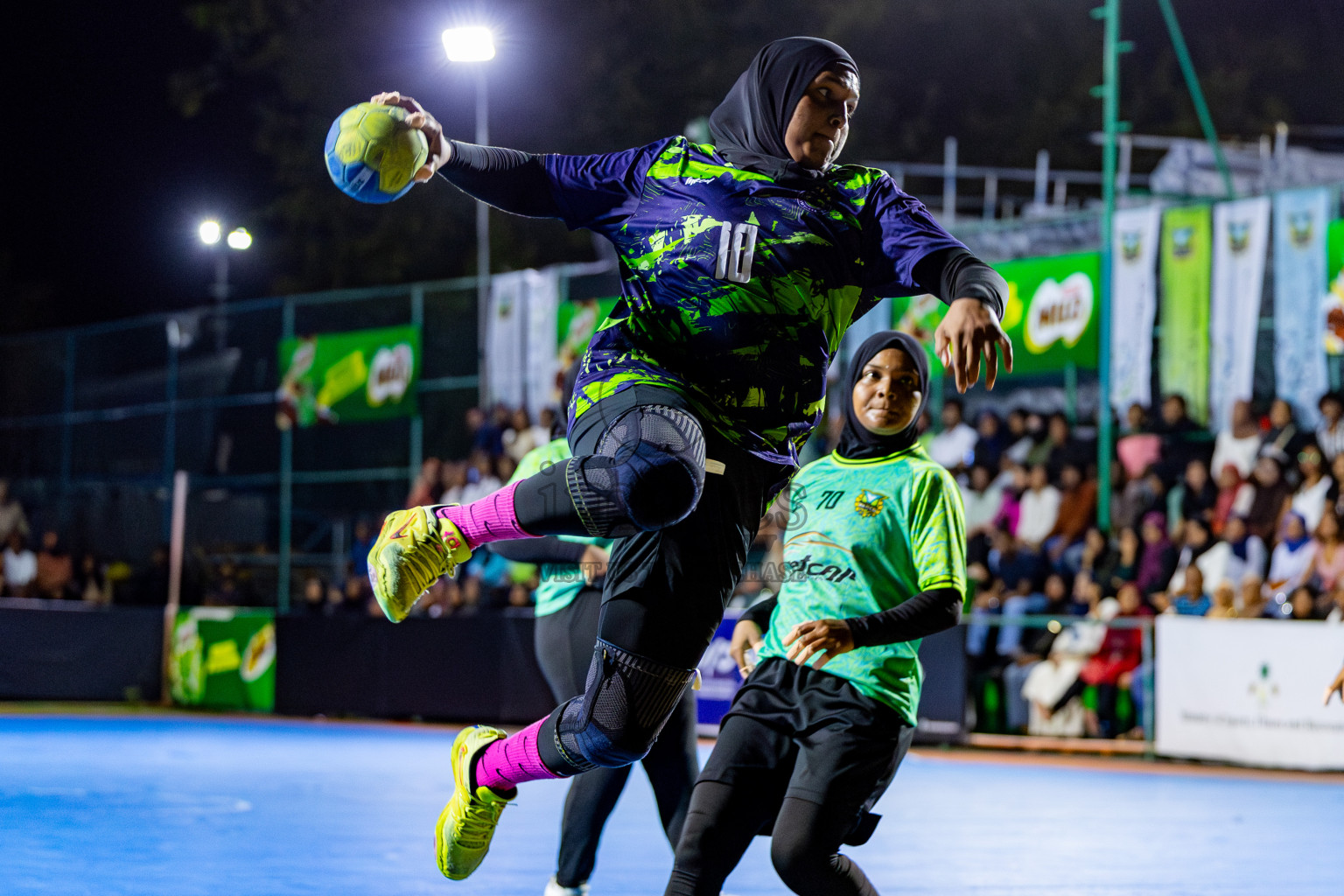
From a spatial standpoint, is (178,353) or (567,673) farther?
(178,353)

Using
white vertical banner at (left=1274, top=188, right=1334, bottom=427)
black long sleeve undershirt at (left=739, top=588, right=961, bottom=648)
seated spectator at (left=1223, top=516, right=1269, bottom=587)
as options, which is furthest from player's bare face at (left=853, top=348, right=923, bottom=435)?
white vertical banner at (left=1274, top=188, right=1334, bottom=427)

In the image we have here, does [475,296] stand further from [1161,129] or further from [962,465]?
[1161,129]

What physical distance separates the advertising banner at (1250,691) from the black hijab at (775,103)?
8900mm

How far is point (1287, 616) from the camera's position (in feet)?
40.2

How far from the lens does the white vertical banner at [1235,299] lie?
15570mm

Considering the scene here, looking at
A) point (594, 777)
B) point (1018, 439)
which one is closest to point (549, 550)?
point (594, 777)

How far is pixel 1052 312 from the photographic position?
16.7m

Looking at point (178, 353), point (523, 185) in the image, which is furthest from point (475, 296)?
point (523, 185)

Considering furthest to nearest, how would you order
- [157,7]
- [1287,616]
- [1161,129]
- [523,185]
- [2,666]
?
[1161,129] < [157,7] < [2,666] < [1287,616] < [523,185]

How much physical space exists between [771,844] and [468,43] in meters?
11.2

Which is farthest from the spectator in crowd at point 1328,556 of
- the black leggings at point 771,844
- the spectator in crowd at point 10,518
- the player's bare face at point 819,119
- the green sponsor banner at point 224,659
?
the spectator in crowd at point 10,518

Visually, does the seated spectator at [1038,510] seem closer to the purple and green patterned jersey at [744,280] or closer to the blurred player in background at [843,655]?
the blurred player in background at [843,655]

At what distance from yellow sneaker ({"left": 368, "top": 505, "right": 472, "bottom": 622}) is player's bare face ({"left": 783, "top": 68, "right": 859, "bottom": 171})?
1.33 metres

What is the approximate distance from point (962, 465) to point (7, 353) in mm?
16455
